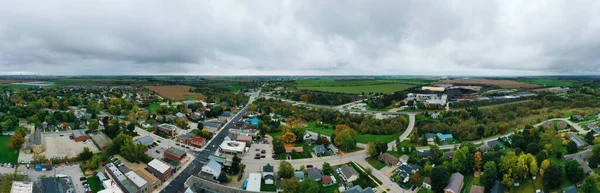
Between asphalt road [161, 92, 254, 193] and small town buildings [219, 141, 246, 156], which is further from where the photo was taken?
small town buildings [219, 141, 246, 156]

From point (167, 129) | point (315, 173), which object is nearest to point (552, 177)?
point (315, 173)

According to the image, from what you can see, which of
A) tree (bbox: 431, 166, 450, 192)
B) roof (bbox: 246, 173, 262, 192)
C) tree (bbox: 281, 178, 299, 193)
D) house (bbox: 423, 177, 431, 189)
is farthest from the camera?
house (bbox: 423, 177, 431, 189)

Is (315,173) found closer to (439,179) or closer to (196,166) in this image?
(439,179)

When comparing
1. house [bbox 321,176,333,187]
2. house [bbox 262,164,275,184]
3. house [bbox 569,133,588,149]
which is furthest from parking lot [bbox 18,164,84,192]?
house [bbox 569,133,588,149]

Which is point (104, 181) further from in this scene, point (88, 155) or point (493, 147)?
point (493, 147)

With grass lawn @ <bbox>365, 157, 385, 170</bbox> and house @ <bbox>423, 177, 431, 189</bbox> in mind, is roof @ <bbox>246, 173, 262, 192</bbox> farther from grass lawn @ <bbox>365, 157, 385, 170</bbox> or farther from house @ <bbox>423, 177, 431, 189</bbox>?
house @ <bbox>423, 177, 431, 189</bbox>

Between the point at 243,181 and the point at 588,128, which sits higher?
the point at 588,128

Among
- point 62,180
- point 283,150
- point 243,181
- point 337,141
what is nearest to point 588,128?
point 337,141

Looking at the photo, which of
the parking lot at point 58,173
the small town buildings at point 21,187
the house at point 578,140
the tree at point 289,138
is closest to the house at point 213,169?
the parking lot at point 58,173
